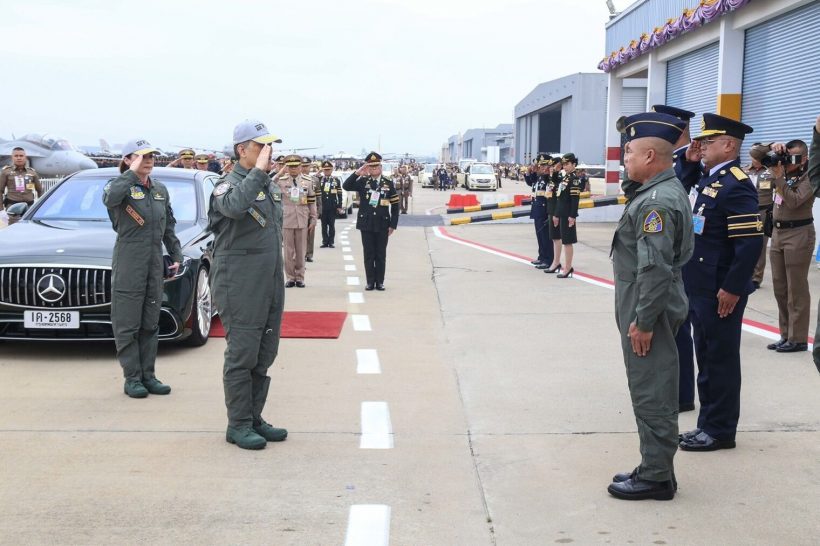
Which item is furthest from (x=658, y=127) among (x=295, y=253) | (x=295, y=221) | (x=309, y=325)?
(x=295, y=221)

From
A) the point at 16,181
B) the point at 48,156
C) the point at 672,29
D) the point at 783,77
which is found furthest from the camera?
the point at 48,156

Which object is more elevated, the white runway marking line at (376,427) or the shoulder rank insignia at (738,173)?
the shoulder rank insignia at (738,173)

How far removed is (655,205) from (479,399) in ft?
8.45

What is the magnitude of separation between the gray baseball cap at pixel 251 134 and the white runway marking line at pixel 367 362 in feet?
8.42

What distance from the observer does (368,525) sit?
4.16m

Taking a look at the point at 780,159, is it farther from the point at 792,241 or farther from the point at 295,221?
the point at 295,221

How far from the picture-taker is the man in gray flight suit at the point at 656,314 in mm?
4387

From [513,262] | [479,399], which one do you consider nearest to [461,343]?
[479,399]

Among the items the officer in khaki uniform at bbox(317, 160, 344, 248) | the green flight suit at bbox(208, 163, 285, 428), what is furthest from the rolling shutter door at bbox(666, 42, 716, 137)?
the green flight suit at bbox(208, 163, 285, 428)

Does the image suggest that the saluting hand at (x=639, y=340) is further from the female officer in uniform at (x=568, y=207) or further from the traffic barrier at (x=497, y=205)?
the traffic barrier at (x=497, y=205)

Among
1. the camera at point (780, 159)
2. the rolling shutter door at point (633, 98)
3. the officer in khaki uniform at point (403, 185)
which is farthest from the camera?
the rolling shutter door at point (633, 98)

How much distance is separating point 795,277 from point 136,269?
18.1 feet

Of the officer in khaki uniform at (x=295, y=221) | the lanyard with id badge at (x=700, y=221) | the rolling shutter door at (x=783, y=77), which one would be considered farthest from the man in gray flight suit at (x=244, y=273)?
the rolling shutter door at (x=783, y=77)

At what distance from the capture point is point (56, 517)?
4.21m
